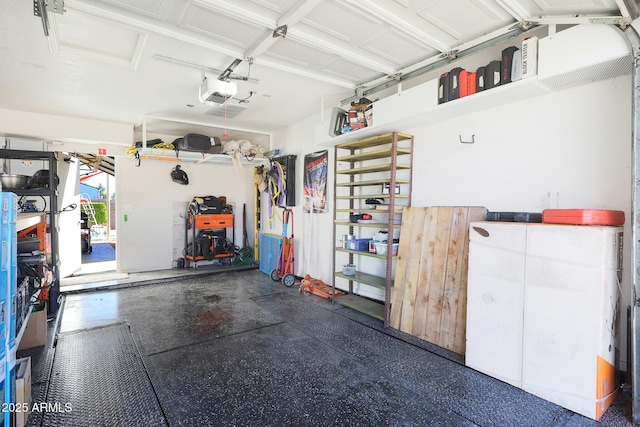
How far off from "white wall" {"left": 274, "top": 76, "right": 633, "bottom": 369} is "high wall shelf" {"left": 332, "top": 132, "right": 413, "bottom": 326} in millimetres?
227

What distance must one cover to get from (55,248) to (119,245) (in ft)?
7.50

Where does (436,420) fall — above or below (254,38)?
below

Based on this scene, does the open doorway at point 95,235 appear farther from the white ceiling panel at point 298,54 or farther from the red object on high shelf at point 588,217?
the red object on high shelf at point 588,217

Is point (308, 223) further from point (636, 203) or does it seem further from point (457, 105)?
point (636, 203)

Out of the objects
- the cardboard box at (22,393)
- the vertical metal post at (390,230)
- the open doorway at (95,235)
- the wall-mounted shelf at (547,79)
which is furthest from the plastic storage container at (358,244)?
the open doorway at (95,235)

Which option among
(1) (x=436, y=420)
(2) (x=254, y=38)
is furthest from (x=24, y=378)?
(2) (x=254, y=38)

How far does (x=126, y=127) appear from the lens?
5.98 meters

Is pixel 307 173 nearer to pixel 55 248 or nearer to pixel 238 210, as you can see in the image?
pixel 238 210

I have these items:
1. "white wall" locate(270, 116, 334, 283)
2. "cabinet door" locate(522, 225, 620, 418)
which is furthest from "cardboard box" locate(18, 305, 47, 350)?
"cabinet door" locate(522, 225, 620, 418)

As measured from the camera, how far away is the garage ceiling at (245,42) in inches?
94.6

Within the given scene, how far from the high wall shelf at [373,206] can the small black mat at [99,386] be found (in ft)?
7.88

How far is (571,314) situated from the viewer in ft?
7.32

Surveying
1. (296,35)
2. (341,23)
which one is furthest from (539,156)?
(296,35)

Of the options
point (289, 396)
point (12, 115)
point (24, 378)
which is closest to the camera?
point (24, 378)
